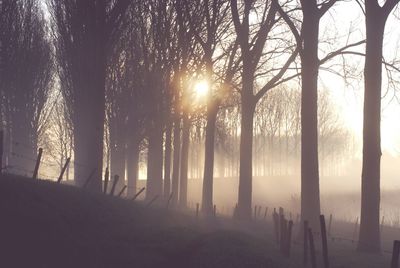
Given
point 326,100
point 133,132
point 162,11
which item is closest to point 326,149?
point 326,100

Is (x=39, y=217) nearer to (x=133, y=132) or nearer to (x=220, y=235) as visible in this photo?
(x=220, y=235)

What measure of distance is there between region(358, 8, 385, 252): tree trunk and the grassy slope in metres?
4.83

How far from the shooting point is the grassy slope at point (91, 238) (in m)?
9.77

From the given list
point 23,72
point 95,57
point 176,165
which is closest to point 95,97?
point 95,57

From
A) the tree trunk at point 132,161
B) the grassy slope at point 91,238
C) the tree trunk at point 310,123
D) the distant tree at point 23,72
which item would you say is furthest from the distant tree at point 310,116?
the distant tree at point 23,72

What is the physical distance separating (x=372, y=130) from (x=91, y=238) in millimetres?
8468

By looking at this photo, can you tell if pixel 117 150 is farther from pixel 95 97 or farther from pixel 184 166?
pixel 95 97

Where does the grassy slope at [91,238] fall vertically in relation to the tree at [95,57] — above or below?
below

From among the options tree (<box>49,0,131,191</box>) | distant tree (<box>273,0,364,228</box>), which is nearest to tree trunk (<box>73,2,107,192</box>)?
tree (<box>49,0,131,191</box>)

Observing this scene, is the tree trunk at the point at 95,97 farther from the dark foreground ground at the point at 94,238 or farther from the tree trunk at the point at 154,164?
the tree trunk at the point at 154,164

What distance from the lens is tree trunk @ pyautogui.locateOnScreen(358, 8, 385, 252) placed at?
1541 centimetres

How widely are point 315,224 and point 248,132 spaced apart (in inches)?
283

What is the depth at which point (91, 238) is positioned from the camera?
1062 cm

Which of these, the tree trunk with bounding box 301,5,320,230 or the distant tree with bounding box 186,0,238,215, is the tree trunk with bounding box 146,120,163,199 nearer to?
the distant tree with bounding box 186,0,238,215
